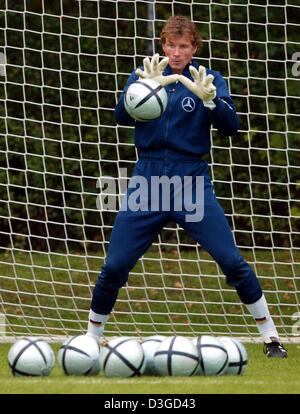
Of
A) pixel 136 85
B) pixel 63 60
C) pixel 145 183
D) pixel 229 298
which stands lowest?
pixel 229 298

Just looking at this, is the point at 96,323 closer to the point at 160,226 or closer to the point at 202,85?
the point at 160,226

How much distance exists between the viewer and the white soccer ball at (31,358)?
24.1 ft

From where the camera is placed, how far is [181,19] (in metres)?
8.78

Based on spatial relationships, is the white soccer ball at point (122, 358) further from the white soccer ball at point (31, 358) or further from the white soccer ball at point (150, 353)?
the white soccer ball at point (31, 358)

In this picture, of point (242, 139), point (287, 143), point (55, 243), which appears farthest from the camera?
point (55, 243)

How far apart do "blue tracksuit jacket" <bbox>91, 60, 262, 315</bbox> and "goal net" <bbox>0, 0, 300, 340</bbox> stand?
2.76m

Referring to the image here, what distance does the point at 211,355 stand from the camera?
7.36 metres

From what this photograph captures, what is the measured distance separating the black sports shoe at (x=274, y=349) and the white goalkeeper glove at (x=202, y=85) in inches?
69.3

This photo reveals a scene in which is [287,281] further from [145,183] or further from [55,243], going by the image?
[145,183]

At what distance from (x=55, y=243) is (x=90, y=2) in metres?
2.70

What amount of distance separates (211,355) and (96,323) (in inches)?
65.8

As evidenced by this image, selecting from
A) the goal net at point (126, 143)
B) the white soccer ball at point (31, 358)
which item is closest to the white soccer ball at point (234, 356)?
the white soccer ball at point (31, 358)

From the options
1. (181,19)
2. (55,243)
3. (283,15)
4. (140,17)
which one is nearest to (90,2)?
(140,17)

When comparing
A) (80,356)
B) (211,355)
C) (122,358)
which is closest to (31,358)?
(80,356)
